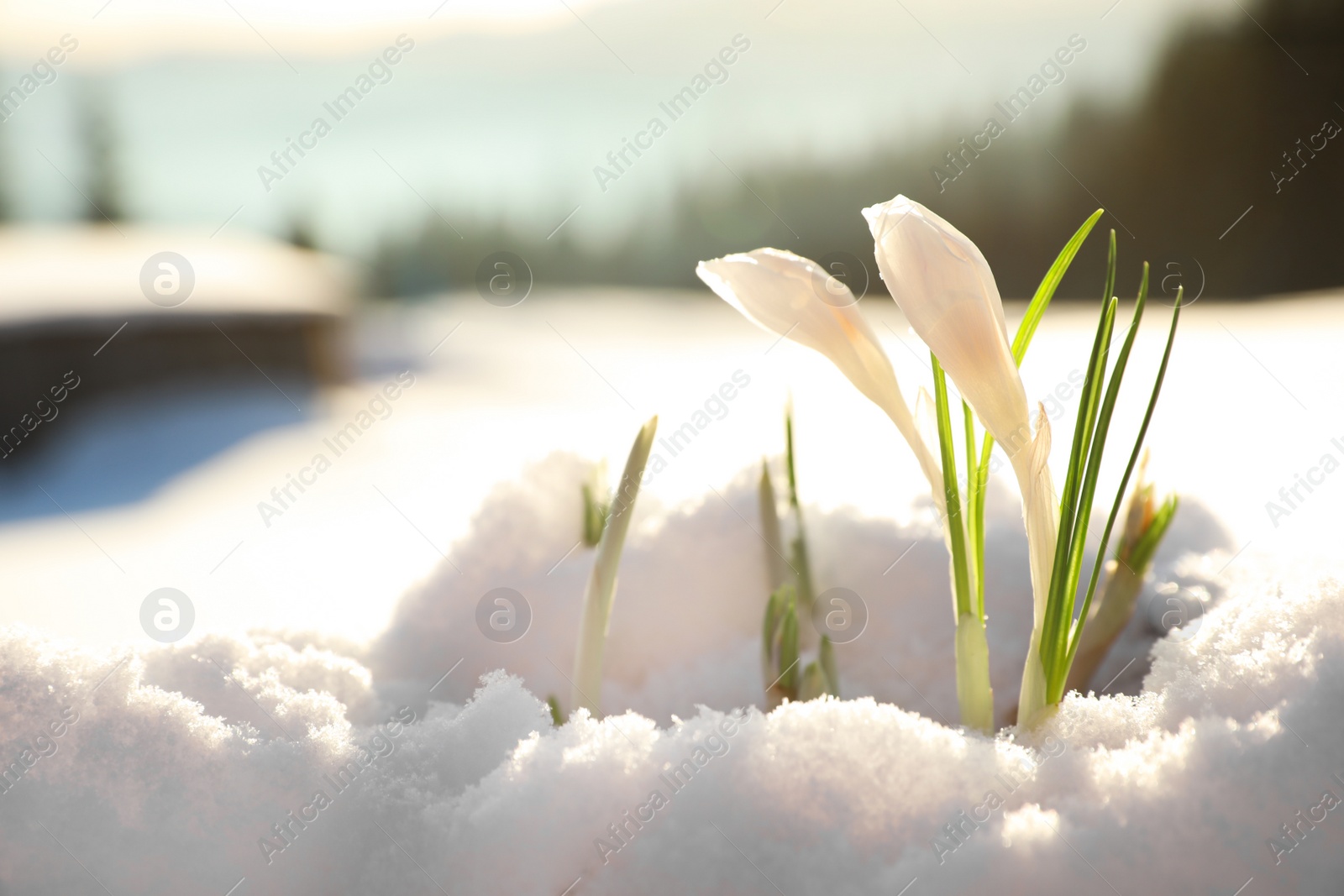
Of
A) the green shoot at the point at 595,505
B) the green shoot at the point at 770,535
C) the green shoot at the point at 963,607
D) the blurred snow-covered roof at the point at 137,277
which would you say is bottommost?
the green shoot at the point at 963,607

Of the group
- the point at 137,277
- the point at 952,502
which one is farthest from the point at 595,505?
the point at 137,277

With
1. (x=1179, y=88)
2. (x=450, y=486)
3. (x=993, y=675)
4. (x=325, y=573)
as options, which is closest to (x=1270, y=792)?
(x=993, y=675)

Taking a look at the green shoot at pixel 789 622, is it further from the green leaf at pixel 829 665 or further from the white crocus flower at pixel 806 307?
the white crocus flower at pixel 806 307

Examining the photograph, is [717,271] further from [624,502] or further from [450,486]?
[450,486]

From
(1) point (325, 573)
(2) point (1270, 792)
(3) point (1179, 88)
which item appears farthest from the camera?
(3) point (1179, 88)

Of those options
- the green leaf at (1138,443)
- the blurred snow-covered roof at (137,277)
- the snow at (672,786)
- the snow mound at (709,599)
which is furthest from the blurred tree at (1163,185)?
the snow at (672,786)

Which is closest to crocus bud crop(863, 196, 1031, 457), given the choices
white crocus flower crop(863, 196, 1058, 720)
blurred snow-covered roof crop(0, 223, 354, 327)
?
white crocus flower crop(863, 196, 1058, 720)
